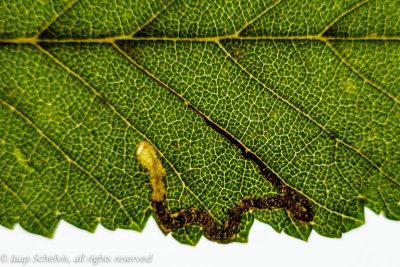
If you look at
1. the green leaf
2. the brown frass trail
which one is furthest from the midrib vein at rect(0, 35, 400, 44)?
the brown frass trail

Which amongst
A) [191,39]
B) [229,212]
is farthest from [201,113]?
[229,212]

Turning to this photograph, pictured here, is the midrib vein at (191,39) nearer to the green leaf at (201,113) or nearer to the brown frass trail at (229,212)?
the green leaf at (201,113)

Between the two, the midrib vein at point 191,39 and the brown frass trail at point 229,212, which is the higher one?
the midrib vein at point 191,39

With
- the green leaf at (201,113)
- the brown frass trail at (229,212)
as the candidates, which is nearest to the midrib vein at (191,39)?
the green leaf at (201,113)

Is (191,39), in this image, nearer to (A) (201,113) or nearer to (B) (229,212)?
(A) (201,113)

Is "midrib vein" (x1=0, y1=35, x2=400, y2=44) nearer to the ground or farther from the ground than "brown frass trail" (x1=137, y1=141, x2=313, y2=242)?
farther from the ground

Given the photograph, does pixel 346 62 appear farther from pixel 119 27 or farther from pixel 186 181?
pixel 119 27

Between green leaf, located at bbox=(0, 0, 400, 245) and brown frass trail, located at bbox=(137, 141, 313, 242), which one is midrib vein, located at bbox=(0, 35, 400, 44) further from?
brown frass trail, located at bbox=(137, 141, 313, 242)
